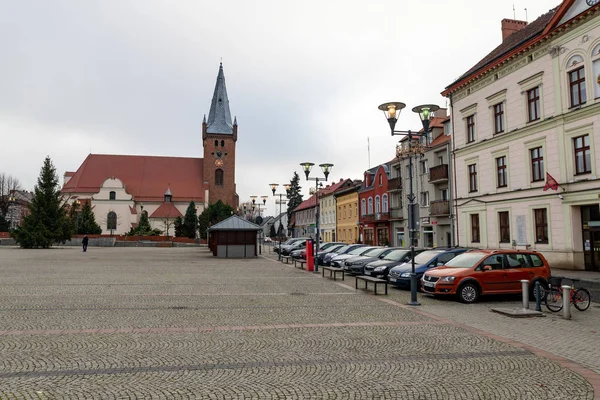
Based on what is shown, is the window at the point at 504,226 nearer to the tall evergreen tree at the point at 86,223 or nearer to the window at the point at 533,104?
the window at the point at 533,104

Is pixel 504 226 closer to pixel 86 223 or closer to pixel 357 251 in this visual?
pixel 357 251

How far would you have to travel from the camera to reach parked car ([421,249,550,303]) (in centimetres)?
1262

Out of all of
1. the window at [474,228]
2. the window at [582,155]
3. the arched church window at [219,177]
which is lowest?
the window at [474,228]

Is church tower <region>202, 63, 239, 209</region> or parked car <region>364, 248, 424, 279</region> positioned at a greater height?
church tower <region>202, 63, 239, 209</region>

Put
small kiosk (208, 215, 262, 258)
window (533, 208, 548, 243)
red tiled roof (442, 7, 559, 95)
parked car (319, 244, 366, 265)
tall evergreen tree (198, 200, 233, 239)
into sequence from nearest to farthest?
window (533, 208, 548, 243) < red tiled roof (442, 7, 559, 95) < parked car (319, 244, 366, 265) < small kiosk (208, 215, 262, 258) < tall evergreen tree (198, 200, 233, 239)

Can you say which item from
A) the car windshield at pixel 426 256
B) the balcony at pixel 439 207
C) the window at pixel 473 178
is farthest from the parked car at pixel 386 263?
the balcony at pixel 439 207

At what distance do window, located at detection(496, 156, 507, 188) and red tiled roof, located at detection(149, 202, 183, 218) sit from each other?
65469mm

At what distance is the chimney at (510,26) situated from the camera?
3153cm

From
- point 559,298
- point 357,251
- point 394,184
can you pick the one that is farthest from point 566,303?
point 394,184

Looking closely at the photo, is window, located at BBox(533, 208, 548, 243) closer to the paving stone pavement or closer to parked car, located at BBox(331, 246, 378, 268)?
parked car, located at BBox(331, 246, 378, 268)

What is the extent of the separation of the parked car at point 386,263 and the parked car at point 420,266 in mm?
1020

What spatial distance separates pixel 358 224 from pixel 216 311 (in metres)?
40.9

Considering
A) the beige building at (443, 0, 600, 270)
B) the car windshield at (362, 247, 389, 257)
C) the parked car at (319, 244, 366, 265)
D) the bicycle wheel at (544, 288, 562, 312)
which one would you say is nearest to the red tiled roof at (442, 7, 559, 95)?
the beige building at (443, 0, 600, 270)

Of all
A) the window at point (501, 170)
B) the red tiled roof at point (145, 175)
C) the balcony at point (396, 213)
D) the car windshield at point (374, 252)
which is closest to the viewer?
the car windshield at point (374, 252)
